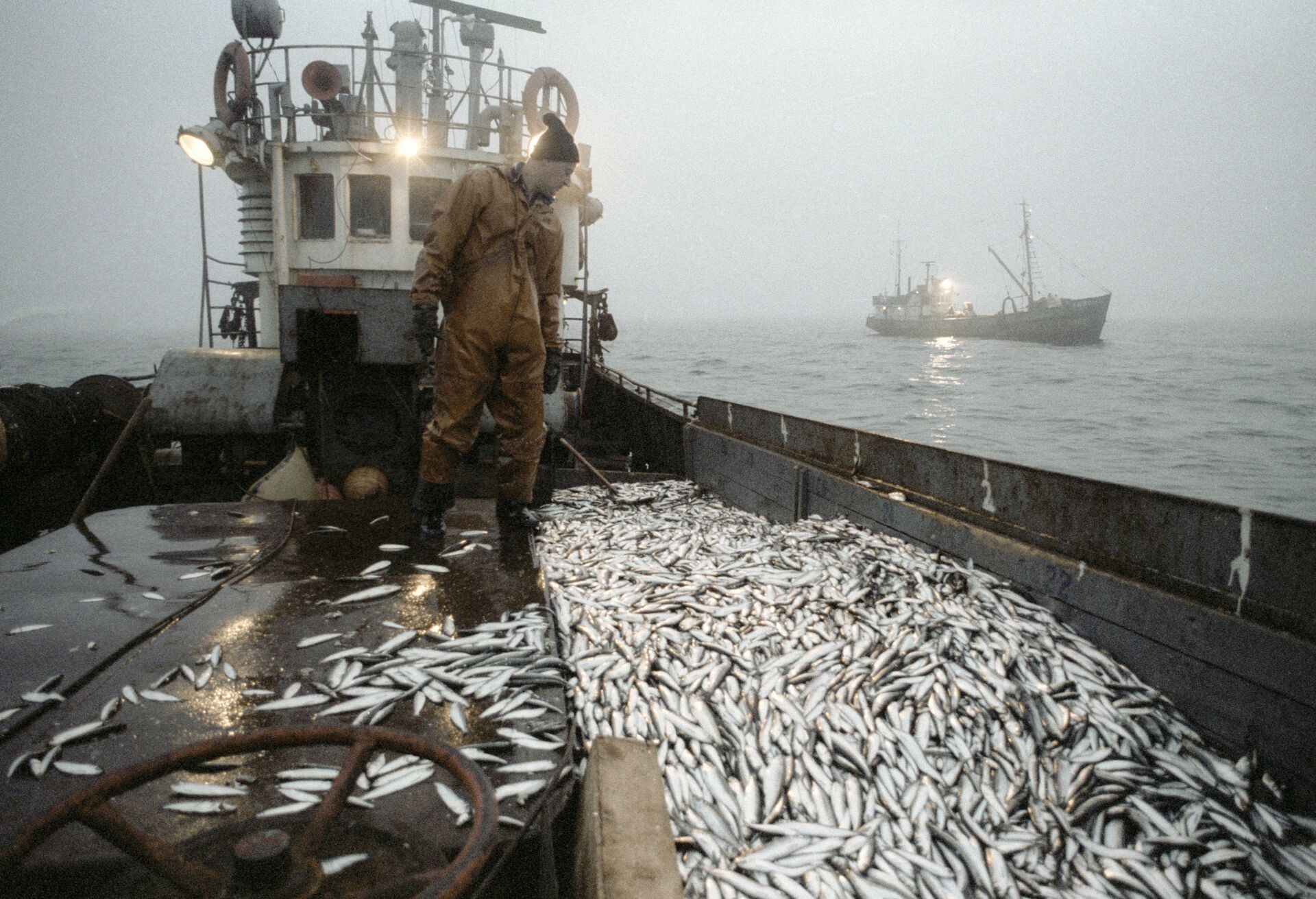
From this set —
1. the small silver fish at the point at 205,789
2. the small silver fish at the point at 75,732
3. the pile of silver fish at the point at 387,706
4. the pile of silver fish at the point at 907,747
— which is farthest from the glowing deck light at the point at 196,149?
the small silver fish at the point at 205,789

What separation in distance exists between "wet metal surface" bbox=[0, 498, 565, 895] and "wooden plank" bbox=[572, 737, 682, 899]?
28 centimetres

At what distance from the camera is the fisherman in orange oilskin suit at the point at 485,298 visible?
4.80 meters

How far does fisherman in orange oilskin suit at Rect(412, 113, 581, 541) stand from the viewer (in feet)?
15.8

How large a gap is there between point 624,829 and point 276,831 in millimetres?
1025

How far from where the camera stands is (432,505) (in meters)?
5.09

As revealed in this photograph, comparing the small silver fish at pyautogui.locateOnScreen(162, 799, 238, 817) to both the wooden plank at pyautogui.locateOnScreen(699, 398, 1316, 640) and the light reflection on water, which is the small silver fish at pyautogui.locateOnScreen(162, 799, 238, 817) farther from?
the light reflection on water

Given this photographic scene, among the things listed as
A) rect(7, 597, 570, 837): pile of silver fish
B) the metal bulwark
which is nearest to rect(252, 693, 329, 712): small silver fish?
rect(7, 597, 570, 837): pile of silver fish

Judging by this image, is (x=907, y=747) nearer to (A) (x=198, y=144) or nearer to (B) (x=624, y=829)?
(B) (x=624, y=829)

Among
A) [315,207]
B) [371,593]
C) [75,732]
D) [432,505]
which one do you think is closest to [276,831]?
[75,732]

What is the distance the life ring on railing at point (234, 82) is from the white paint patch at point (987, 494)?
42.4 feet

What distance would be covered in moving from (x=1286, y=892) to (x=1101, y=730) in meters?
0.80

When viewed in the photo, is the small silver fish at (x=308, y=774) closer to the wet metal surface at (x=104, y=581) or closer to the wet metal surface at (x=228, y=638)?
the wet metal surface at (x=228, y=638)

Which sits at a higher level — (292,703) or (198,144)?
(198,144)

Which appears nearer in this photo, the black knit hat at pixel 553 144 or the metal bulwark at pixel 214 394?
the black knit hat at pixel 553 144
